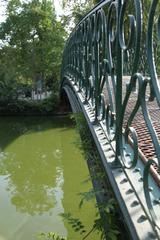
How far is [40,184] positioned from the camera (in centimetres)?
860

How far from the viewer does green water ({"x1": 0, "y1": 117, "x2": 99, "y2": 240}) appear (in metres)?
6.27

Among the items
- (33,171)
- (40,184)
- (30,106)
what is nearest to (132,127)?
(40,184)

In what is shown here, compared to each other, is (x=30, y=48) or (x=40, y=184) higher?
(x=30, y=48)

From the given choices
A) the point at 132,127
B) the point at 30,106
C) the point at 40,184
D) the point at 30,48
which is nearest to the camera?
the point at 132,127

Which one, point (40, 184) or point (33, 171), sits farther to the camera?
point (33, 171)

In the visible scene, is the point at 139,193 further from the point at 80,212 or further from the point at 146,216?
the point at 80,212

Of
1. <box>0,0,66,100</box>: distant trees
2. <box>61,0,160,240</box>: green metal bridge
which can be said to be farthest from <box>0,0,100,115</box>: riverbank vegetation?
<box>61,0,160,240</box>: green metal bridge

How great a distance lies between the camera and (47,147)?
12.4 metres

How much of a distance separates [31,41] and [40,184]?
12.1 meters

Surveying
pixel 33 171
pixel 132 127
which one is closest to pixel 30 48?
pixel 33 171

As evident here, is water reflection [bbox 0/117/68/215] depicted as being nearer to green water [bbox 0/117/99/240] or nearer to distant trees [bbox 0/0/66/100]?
green water [bbox 0/117/99/240]

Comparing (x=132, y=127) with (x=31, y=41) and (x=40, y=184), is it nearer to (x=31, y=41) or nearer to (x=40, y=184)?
(x=40, y=184)

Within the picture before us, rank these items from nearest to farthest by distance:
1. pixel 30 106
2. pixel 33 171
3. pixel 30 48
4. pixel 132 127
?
pixel 132 127
pixel 33 171
pixel 30 106
pixel 30 48

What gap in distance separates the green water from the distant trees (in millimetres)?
4991
